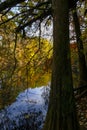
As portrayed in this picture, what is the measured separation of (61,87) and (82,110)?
3.83m

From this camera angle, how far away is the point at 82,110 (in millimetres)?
12719

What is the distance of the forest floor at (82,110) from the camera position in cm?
1118

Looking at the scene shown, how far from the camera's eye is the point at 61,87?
916cm

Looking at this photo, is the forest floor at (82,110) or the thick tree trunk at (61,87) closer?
the thick tree trunk at (61,87)

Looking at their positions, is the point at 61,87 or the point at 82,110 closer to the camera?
the point at 61,87

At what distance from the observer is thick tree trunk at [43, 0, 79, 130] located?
8.95m

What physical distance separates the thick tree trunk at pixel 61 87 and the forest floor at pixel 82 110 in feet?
6.38

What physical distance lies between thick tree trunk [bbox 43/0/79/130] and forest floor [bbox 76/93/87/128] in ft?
6.38

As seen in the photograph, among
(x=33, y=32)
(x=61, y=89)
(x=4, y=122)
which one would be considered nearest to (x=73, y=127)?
(x=61, y=89)

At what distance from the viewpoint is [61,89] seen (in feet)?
30.0

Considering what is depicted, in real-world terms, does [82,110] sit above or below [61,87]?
below

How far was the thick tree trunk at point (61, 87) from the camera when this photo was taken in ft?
29.3

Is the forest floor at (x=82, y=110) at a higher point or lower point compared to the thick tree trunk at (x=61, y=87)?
lower

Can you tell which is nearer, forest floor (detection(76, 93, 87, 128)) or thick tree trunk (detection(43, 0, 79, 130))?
thick tree trunk (detection(43, 0, 79, 130))
